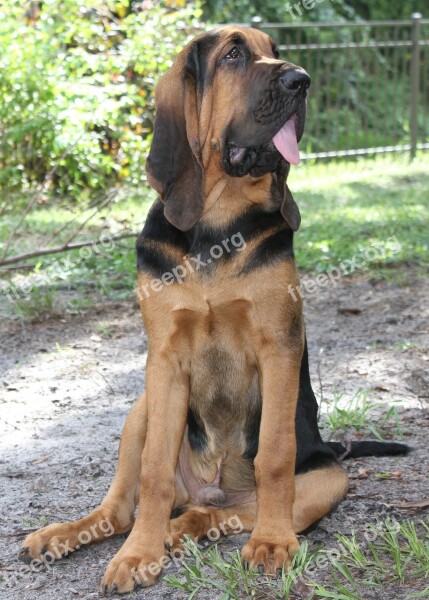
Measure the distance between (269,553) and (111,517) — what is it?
2.27 ft

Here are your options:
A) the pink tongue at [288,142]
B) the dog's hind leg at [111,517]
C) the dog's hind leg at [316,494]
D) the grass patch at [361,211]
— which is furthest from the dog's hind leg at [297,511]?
the grass patch at [361,211]

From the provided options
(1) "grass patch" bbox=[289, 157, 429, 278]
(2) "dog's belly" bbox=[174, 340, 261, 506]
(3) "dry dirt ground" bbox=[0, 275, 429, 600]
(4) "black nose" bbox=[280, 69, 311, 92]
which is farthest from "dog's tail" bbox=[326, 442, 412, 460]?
(1) "grass patch" bbox=[289, 157, 429, 278]

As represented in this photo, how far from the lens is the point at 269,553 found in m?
3.57

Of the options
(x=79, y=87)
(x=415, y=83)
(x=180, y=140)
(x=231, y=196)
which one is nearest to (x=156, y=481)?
(x=231, y=196)

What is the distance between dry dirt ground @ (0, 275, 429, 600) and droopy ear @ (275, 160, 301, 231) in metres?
1.25

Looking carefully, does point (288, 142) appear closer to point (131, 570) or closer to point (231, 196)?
point (231, 196)

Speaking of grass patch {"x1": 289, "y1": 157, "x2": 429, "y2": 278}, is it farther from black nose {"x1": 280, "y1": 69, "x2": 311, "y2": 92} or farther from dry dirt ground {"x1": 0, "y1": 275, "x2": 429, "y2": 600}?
black nose {"x1": 280, "y1": 69, "x2": 311, "y2": 92}

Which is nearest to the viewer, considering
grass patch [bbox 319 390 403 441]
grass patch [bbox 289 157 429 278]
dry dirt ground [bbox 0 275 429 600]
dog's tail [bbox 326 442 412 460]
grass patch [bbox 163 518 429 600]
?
grass patch [bbox 163 518 429 600]

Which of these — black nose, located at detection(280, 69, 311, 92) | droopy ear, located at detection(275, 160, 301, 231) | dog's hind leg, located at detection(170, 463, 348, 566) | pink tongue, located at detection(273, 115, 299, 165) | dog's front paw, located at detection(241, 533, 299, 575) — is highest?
black nose, located at detection(280, 69, 311, 92)

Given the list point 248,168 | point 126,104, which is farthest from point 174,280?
point 126,104

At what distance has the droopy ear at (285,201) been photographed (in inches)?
153

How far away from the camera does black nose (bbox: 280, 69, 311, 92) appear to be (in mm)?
3695

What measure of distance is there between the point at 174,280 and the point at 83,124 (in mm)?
7283

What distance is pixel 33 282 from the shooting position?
7.71 meters
